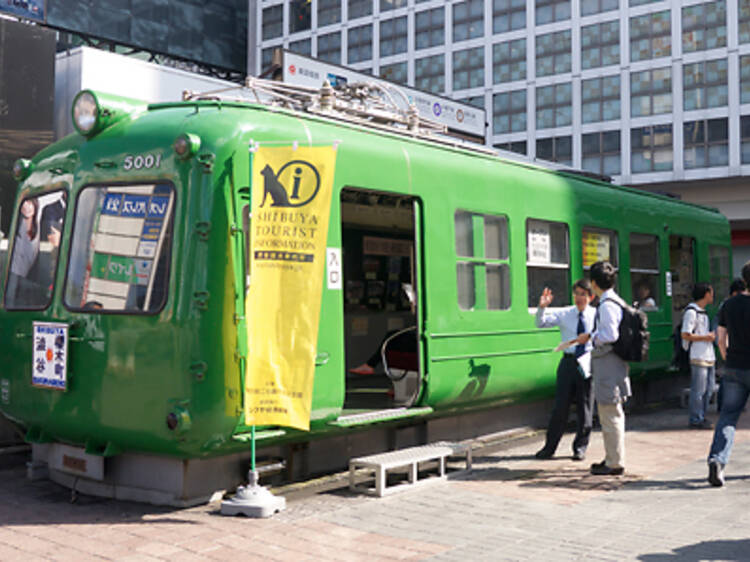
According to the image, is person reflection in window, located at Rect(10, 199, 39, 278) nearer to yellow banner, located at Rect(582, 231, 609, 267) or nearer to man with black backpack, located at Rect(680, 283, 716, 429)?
yellow banner, located at Rect(582, 231, 609, 267)

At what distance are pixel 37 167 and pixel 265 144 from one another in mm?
2313

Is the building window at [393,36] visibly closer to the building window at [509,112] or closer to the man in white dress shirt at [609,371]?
the building window at [509,112]

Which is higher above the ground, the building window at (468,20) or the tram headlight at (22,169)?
the building window at (468,20)

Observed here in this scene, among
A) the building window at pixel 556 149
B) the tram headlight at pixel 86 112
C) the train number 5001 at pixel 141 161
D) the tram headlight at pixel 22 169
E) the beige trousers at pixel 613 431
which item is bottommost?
the beige trousers at pixel 613 431

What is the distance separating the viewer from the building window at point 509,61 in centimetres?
4150

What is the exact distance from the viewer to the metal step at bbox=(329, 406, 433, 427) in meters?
7.09

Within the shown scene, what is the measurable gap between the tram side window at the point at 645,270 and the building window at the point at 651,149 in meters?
25.7

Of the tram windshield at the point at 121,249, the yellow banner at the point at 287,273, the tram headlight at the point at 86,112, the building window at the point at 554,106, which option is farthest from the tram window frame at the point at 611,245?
the building window at the point at 554,106

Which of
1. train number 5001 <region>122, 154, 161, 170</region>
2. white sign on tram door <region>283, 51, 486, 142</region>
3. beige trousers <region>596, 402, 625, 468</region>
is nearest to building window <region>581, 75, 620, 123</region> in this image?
white sign on tram door <region>283, 51, 486, 142</region>

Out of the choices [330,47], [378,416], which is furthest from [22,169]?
[330,47]

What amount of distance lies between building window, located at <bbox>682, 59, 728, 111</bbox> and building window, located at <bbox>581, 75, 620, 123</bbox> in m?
3.06

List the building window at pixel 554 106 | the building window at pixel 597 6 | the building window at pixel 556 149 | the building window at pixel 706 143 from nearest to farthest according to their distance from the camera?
the building window at pixel 706 143 → the building window at pixel 597 6 → the building window at pixel 556 149 → the building window at pixel 554 106

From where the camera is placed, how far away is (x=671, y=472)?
7.93 meters

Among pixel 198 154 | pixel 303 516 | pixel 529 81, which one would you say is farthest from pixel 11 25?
pixel 529 81
